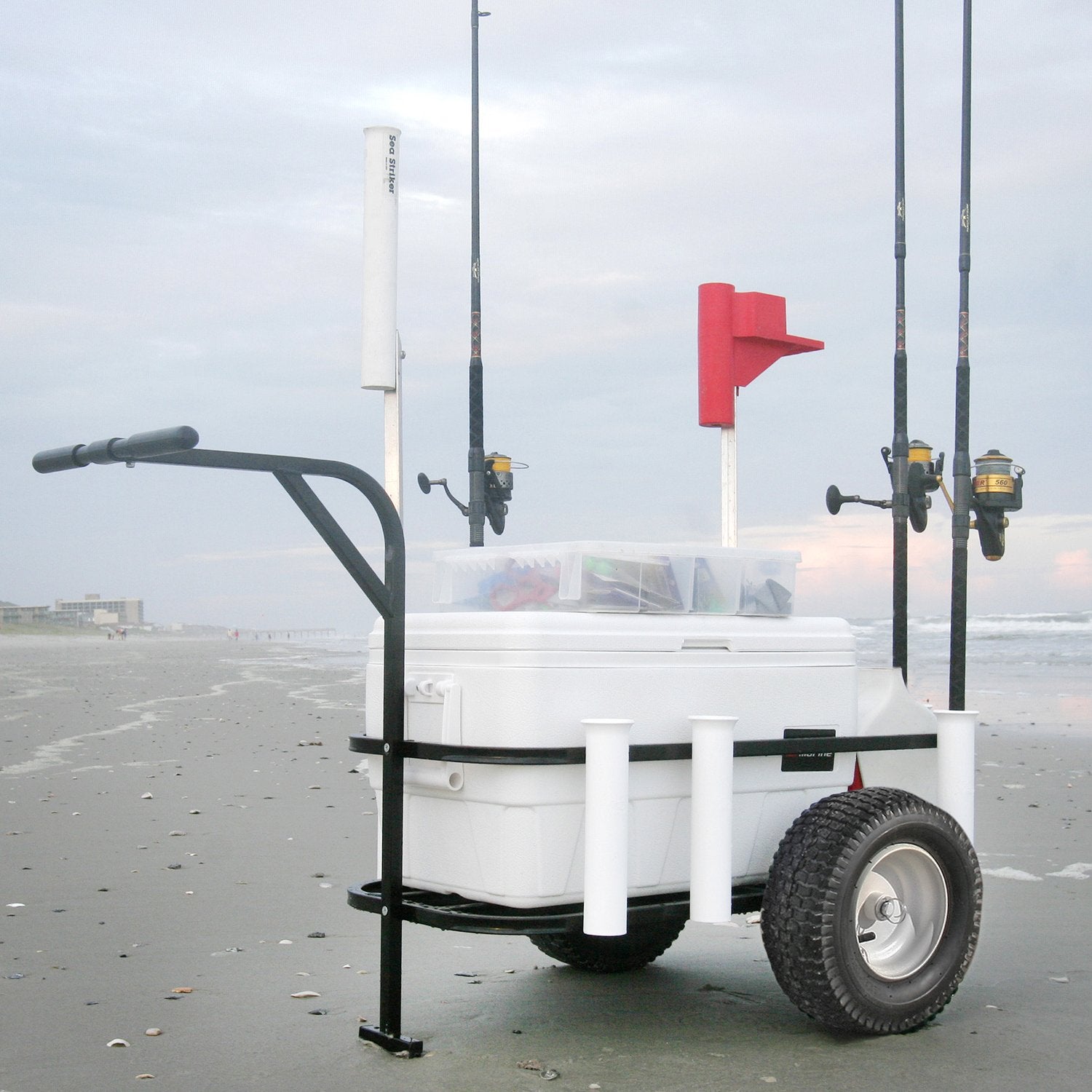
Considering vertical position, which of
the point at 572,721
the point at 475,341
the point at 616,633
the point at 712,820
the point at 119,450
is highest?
the point at 475,341

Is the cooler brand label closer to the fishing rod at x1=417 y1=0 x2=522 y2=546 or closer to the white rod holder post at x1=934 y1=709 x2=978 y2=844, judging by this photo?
the white rod holder post at x1=934 y1=709 x2=978 y2=844

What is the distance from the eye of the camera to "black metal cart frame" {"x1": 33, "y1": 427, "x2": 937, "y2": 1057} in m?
3.81

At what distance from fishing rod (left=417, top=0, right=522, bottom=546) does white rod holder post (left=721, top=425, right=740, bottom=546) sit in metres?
3.16

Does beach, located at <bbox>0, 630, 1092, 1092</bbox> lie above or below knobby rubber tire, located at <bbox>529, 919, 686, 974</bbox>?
below

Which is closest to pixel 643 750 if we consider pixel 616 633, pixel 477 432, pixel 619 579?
pixel 616 633

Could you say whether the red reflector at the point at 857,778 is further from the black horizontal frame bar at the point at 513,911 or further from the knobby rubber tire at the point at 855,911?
the black horizontal frame bar at the point at 513,911

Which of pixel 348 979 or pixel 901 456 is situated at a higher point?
pixel 901 456

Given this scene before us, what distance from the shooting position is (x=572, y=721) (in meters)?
3.80

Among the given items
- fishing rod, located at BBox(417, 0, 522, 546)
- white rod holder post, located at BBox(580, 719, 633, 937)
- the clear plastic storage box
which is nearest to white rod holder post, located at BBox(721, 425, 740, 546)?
the clear plastic storage box

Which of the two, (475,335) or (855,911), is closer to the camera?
(855,911)

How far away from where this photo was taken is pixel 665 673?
398 cm

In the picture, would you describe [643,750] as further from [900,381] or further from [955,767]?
[900,381]

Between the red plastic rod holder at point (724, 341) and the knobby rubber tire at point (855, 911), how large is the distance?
237 cm

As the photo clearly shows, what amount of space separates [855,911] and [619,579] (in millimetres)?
1195
